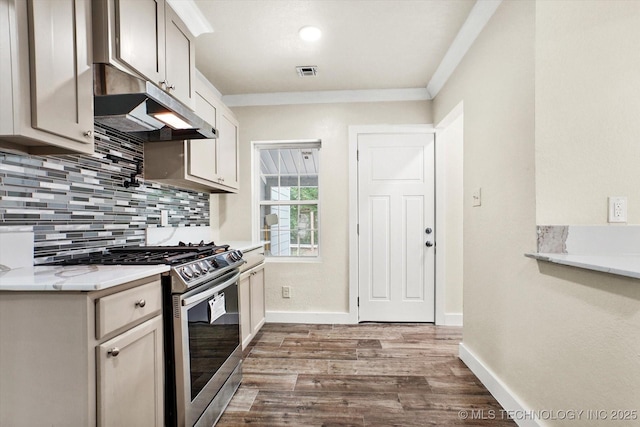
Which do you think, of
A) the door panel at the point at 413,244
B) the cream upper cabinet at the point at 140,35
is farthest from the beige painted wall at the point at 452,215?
the cream upper cabinet at the point at 140,35

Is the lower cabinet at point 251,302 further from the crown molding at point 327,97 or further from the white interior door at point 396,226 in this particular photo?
the crown molding at point 327,97

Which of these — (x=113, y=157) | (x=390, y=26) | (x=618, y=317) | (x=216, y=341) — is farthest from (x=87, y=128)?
(x=618, y=317)

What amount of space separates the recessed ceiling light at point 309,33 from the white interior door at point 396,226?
3.88 ft

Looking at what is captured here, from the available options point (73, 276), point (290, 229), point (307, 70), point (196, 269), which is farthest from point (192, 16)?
point (290, 229)

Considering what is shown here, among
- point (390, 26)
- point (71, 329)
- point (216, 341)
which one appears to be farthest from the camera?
point (390, 26)

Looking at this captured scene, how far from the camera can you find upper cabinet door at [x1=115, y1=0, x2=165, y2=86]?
141cm

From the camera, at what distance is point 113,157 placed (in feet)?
A: 6.07

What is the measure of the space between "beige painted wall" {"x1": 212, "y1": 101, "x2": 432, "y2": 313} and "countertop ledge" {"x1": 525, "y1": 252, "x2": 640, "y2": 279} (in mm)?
1978

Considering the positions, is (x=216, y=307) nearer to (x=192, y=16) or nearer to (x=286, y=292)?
(x=286, y=292)

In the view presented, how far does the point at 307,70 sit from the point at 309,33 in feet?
1.81

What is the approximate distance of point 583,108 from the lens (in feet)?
4.80

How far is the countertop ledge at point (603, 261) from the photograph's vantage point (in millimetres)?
963

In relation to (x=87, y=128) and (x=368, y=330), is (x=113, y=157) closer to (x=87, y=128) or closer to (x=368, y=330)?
(x=87, y=128)

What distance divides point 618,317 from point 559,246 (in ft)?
1.45
